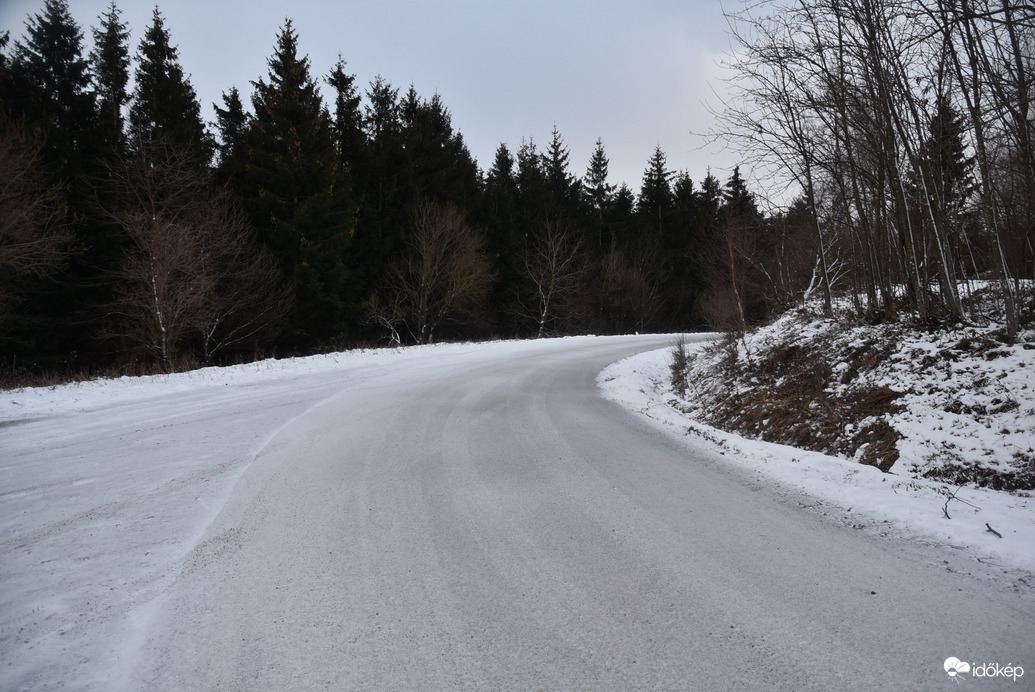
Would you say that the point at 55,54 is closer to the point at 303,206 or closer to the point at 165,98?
the point at 165,98

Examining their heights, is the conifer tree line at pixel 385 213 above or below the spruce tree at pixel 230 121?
below

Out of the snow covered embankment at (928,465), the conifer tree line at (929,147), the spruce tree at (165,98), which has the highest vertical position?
the spruce tree at (165,98)

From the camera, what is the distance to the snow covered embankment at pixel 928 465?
346 centimetres

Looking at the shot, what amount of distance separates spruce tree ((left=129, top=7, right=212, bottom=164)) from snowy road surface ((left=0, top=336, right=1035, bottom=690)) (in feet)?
72.3

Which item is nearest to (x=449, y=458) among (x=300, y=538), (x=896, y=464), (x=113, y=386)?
(x=300, y=538)

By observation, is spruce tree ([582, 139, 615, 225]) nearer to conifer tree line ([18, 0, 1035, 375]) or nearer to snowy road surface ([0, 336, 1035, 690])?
conifer tree line ([18, 0, 1035, 375])

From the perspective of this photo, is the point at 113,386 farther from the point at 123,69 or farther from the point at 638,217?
the point at 638,217

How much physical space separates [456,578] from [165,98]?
95.5 feet

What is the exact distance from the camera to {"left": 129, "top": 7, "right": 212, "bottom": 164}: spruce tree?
73.8 ft

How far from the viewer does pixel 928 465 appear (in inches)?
188

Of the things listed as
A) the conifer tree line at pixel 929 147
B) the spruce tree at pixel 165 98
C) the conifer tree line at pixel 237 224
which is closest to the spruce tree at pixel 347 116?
the conifer tree line at pixel 237 224

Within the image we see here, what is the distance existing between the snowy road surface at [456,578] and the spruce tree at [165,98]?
22052 mm

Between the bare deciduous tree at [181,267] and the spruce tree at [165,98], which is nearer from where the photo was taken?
the bare deciduous tree at [181,267]

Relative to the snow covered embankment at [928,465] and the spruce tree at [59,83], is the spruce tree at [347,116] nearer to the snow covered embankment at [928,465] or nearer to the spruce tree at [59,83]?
the spruce tree at [59,83]
